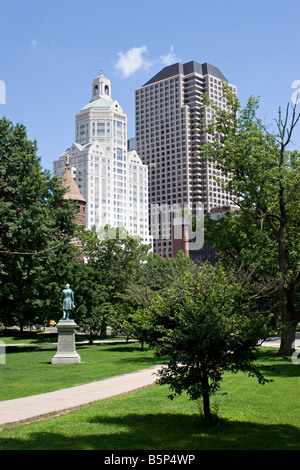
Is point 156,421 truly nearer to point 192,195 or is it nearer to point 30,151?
point 30,151

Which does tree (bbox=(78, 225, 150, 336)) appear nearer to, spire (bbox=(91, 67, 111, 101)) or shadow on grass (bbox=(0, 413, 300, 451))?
shadow on grass (bbox=(0, 413, 300, 451))

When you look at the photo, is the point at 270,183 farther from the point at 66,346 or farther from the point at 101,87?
the point at 101,87

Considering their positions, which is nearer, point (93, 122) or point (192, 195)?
point (93, 122)

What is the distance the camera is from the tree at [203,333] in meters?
8.42

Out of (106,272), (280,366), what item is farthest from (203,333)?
(106,272)

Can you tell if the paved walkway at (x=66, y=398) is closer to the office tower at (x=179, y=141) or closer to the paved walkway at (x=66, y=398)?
the paved walkway at (x=66, y=398)

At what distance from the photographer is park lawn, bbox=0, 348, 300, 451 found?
723 cm

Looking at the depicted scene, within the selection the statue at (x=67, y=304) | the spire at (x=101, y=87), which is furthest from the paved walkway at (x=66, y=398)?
the spire at (x=101, y=87)

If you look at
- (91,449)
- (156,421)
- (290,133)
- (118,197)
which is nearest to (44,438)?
(91,449)

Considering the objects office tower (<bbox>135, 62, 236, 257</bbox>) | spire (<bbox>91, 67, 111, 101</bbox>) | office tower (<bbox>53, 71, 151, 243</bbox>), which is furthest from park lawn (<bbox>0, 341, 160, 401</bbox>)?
spire (<bbox>91, 67, 111, 101</bbox>)

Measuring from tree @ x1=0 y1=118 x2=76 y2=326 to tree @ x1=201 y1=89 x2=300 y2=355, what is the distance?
34.7 feet

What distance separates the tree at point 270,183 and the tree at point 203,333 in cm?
1396

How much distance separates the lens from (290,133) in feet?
79.8

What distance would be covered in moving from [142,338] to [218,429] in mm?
2218
